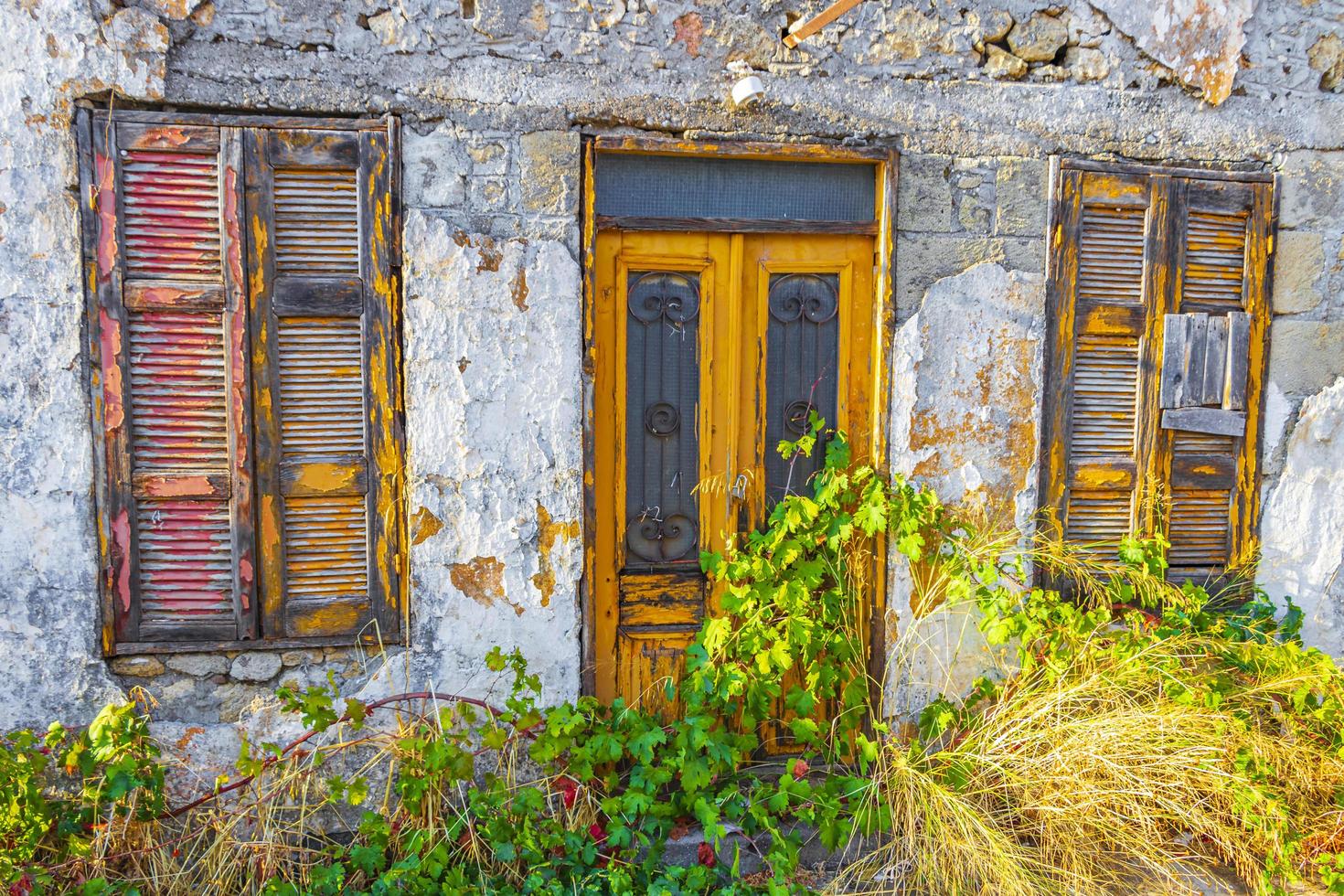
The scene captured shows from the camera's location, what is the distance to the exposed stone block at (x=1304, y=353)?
3.64m

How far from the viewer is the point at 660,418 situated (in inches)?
134

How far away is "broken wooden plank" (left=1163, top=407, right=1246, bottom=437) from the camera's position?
3.58 m

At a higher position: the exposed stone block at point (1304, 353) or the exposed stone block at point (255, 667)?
the exposed stone block at point (1304, 353)

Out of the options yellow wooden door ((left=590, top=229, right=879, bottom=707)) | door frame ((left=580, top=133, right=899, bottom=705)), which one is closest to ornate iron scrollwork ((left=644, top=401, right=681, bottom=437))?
yellow wooden door ((left=590, top=229, right=879, bottom=707))

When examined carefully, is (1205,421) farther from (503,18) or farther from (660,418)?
(503,18)

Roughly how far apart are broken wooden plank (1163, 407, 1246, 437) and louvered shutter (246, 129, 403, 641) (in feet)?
9.90

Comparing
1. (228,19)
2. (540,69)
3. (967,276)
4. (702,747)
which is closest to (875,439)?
(967,276)

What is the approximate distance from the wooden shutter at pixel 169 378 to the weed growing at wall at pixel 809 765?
1.43ft

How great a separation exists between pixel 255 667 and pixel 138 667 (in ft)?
1.24

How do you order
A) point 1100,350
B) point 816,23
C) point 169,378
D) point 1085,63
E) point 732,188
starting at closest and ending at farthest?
point 169,378 < point 816,23 < point 732,188 < point 1085,63 < point 1100,350

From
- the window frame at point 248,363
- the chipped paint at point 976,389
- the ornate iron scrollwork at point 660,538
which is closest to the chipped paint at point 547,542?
the ornate iron scrollwork at point 660,538

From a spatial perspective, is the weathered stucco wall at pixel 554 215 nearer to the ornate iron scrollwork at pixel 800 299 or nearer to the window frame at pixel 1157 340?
the window frame at pixel 1157 340

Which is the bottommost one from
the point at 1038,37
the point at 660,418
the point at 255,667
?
the point at 255,667

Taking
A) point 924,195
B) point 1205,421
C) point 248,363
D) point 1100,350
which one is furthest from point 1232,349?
point 248,363
